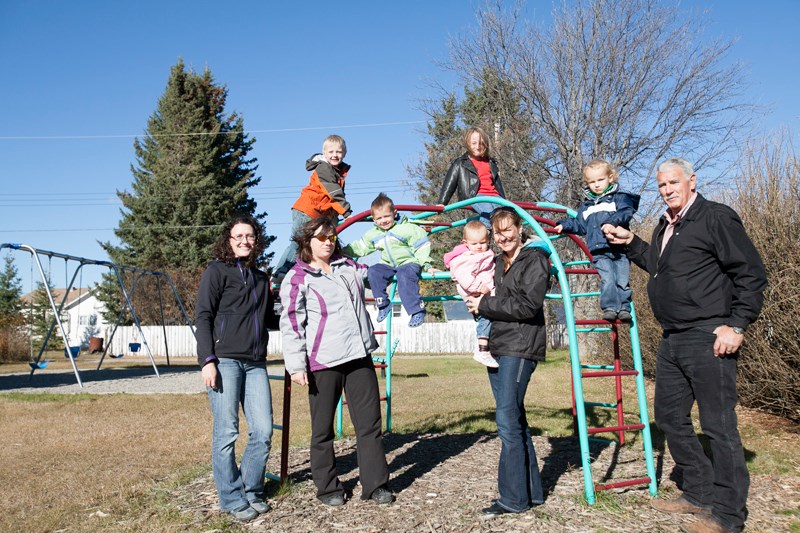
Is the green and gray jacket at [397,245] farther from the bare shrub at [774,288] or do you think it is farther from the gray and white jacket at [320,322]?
the bare shrub at [774,288]

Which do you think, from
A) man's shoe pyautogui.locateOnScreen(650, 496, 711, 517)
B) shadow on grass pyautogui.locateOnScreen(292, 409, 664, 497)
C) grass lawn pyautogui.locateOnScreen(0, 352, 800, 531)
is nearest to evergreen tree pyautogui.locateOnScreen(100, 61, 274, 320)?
grass lawn pyautogui.locateOnScreen(0, 352, 800, 531)

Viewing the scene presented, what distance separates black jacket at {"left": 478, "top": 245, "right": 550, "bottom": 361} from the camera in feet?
13.0

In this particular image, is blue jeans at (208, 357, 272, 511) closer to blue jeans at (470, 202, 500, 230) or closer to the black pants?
the black pants

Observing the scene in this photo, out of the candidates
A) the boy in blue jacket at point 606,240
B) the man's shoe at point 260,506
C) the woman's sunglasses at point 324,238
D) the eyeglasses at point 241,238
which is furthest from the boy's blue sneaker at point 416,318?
the man's shoe at point 260,506

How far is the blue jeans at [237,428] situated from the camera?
4238 millimetres

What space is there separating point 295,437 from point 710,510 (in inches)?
195

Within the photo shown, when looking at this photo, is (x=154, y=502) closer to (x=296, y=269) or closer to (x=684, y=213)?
(x=296, y=269)

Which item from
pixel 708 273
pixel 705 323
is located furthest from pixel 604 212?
pixel 705 323

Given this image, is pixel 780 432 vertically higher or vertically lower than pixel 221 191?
lower

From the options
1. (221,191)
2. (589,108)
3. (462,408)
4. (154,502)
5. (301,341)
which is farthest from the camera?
(221,191)

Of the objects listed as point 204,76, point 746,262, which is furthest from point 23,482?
point 204,76

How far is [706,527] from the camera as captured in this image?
12.1ft

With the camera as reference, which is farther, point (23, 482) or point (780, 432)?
point (780, 432)

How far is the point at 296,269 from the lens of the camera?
450 centimetres
